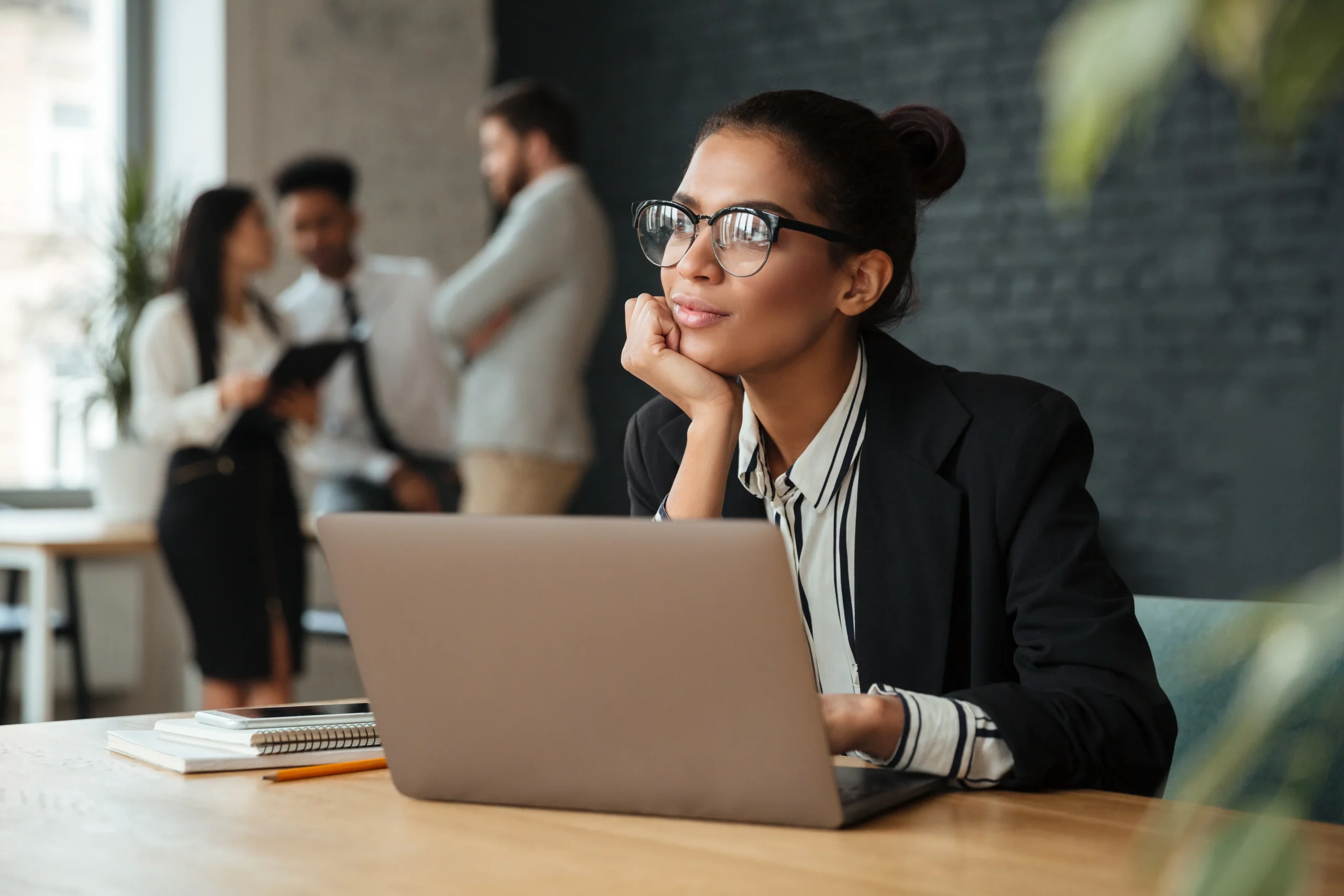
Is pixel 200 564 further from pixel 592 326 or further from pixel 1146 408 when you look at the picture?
pixel 1146 408

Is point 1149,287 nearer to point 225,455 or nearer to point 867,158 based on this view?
point 225,455

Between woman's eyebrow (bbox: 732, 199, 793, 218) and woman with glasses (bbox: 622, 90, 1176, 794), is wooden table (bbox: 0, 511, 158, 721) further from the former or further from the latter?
woman's eyebrow (bbox: 732, 199, 793, 218)

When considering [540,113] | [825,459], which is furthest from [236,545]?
[825,459]

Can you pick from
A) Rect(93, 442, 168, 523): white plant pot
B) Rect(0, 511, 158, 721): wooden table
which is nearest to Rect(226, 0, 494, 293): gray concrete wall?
Rect(93, 442, 168, 523): white plant pot

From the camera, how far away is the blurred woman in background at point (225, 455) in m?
3.60

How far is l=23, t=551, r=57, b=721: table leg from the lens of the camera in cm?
365

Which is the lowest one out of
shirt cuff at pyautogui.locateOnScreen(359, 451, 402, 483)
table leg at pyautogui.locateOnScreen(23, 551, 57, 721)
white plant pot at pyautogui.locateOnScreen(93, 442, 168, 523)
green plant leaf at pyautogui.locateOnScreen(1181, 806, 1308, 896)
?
table leg at pyautogui.locateOnScreen(23, 551, 57, 721)

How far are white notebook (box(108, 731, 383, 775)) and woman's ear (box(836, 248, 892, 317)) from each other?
0.68 metres

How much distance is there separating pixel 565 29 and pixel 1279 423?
3135mm

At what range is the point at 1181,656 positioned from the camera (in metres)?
1.29

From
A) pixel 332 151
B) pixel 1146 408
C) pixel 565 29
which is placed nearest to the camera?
pixel 1146 408

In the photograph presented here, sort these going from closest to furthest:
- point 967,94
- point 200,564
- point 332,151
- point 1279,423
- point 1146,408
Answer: point 200,564
point 1279,423
point 1146,408
point 967,94
point 332,151

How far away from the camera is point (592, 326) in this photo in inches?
159

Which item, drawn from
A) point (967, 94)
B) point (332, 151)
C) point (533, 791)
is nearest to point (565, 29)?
point (332, 151)
